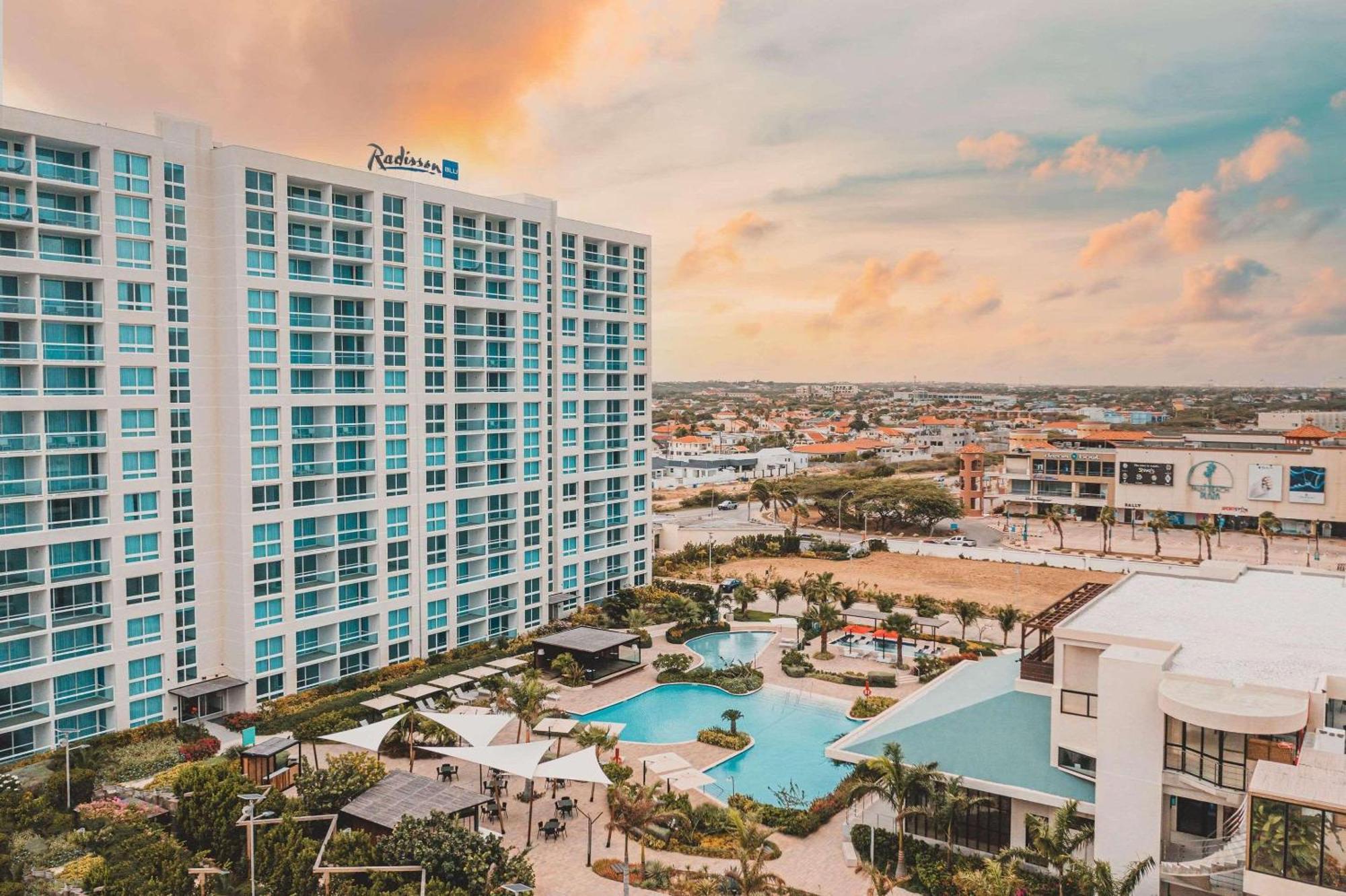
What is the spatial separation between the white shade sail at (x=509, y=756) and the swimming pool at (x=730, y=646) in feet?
59.0

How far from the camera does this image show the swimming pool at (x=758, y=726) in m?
33.1

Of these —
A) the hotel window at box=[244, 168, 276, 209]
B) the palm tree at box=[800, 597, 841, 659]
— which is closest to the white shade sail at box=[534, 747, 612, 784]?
the palm tree at box=[800, 597, 841, 659]

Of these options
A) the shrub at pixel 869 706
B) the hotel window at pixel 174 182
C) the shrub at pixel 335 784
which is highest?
the hotel window at pixel 174 182

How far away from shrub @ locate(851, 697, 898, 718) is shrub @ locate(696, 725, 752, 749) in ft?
17.5

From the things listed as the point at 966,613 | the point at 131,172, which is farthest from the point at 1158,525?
the point at 131,172

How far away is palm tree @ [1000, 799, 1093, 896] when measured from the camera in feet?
70.9

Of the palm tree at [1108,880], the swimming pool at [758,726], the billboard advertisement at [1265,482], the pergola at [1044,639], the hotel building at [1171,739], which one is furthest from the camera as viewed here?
the billboard advertisement at [1265,482]

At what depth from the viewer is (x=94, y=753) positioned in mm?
31266

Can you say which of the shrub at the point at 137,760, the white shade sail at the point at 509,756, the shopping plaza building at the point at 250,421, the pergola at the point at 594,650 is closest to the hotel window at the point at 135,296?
the shopping plaza building at the point at 250,421

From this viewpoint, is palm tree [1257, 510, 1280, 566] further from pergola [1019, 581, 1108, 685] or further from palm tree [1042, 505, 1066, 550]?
pergola [1019, 581, 1108, 685]

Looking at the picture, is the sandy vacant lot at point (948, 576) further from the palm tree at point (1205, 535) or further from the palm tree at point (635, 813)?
the palm tree at point (635, 813)

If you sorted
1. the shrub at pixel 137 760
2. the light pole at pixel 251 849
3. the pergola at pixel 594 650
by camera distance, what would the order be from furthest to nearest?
the pergola at pixel 594 650
the shrub at pixel 137 760
the light pole at pixel 251 849

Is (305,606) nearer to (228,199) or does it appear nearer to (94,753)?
(94,753)

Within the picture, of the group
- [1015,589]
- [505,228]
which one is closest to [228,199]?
[505,228]
